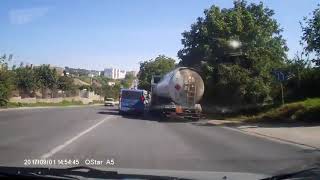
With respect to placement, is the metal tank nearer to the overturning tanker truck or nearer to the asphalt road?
the overturning tanker truck

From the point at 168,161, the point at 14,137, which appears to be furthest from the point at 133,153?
the point at 14,137

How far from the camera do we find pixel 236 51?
42.6 meters

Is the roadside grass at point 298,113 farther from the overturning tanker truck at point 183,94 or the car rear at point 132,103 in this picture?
the car rear at point 132,103

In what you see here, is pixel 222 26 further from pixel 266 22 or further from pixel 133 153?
pixel 133 153

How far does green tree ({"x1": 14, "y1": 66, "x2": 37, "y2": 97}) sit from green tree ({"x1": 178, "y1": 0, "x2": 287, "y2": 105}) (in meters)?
31.3

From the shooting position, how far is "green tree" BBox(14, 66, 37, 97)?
73.6 meters

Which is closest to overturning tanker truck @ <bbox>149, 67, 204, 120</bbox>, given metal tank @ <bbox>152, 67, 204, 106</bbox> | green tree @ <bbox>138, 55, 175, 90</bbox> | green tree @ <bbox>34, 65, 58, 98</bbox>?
metal tank @ <bbox>152, 67, 204, 106</bbox>

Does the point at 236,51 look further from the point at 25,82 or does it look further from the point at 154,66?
the point at 154,66

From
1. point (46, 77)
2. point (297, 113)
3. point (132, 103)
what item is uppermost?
point (46, 77)

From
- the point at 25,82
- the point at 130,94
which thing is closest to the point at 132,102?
the point at 130,94

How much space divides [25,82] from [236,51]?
1569 inches

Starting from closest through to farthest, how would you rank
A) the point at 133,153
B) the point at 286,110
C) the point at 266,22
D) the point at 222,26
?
the point at 133,153
the point at 286,110
the point at 222,26
the point at 266,22

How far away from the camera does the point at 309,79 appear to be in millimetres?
37438

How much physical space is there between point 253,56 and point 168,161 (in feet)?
99.5
